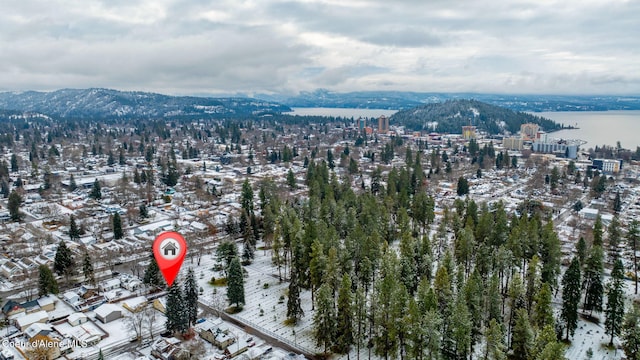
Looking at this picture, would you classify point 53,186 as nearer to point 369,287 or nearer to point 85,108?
point 369,287

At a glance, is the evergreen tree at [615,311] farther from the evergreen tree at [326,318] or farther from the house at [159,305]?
the house at [159,305]

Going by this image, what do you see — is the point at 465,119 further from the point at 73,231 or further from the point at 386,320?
the point at 386,320

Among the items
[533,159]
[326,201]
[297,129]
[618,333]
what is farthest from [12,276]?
[297,129]

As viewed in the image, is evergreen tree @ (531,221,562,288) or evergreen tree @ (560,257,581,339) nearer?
evergreen tree @ (560,257,581,339)

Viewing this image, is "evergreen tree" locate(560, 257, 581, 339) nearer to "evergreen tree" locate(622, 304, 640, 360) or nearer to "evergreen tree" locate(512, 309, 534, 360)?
"evergreen tree" locate(622, 304, 640, 360)

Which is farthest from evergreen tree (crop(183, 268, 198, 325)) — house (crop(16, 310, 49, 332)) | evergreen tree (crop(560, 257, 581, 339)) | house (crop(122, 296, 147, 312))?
evergreen tree (crop(560, 257, 581, 339))

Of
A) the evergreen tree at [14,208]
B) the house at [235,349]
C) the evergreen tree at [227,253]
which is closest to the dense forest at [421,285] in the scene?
the evergreen tree at [227,253]
